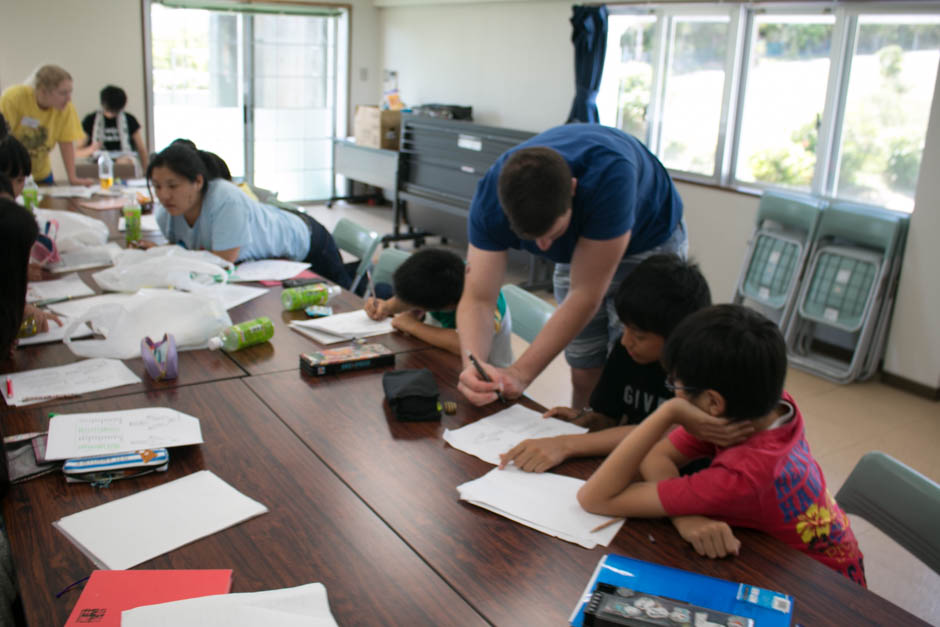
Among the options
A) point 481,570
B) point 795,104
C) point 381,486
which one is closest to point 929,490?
point 481,570

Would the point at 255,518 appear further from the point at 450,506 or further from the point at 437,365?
the point at 437,365

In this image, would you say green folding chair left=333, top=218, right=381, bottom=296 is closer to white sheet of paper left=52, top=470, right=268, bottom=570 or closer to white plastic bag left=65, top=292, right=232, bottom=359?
white plastic bag left=65, top=292, right=232, bottom=359

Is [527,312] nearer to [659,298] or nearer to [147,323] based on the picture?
[659,298]

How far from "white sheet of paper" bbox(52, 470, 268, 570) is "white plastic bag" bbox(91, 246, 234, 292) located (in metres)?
1.31

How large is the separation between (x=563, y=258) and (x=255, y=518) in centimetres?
120

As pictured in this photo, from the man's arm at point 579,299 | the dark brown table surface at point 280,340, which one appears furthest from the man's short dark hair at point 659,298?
the dark brown table surface at point 280,340

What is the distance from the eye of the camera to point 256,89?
7.74 meters

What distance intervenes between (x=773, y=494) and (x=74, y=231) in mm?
3010

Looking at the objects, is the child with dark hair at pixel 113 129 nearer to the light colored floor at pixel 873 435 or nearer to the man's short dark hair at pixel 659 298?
the light colored floor at pixel 873 435

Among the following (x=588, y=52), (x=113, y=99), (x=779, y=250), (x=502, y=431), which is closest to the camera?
(x=502, y=431)

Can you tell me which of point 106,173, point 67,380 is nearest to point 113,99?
point 106,173

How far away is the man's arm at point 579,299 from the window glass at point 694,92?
3448 millimetres

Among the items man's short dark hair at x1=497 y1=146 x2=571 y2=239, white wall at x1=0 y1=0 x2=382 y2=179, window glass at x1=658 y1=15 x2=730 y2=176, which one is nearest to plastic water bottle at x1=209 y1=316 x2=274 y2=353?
man's short dark hair at x1=497 y1=146 x2=571 y2=239

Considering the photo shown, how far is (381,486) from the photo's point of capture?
1.50 meters
